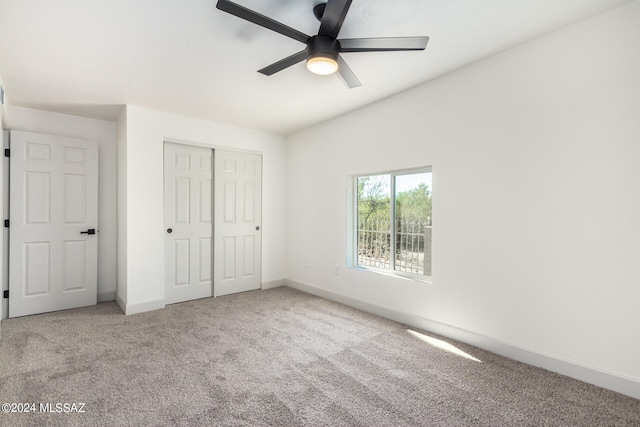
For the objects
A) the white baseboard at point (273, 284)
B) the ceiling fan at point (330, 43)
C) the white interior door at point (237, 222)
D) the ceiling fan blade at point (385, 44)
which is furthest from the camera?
the white baseboard at point (273, 284)

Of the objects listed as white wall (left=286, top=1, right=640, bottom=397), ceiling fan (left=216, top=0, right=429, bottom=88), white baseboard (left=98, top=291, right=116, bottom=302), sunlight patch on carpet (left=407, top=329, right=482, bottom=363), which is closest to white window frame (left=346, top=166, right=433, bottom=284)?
white wall (left=286, top=1, right=640, bottom=397)

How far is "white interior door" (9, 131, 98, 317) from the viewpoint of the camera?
3.51 meters

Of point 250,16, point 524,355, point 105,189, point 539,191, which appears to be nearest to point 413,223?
point 539,191

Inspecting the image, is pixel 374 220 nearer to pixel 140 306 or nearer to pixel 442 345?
pixel 442 345

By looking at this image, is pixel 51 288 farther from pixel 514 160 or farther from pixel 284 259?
pixel 514 160

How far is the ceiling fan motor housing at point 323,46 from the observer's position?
197 cm

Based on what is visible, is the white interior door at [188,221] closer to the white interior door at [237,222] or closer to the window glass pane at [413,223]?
the white interior door at [237,222]

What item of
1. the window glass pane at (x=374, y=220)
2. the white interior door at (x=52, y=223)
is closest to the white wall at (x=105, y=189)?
the white interior door at (x=52, y=223)

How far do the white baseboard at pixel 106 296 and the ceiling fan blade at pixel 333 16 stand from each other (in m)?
4.31

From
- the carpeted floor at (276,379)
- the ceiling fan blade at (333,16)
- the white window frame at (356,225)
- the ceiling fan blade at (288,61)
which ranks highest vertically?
the ceiling fan blade at (333,16)

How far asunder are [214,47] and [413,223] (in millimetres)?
2577

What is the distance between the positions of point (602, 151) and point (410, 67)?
62.8 inches

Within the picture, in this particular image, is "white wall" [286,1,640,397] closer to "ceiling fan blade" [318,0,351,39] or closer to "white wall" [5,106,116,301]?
"ceiling fan blade" [318,0,351,39]

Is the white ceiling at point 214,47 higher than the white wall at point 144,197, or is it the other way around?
the white ceiling at point 214,47
